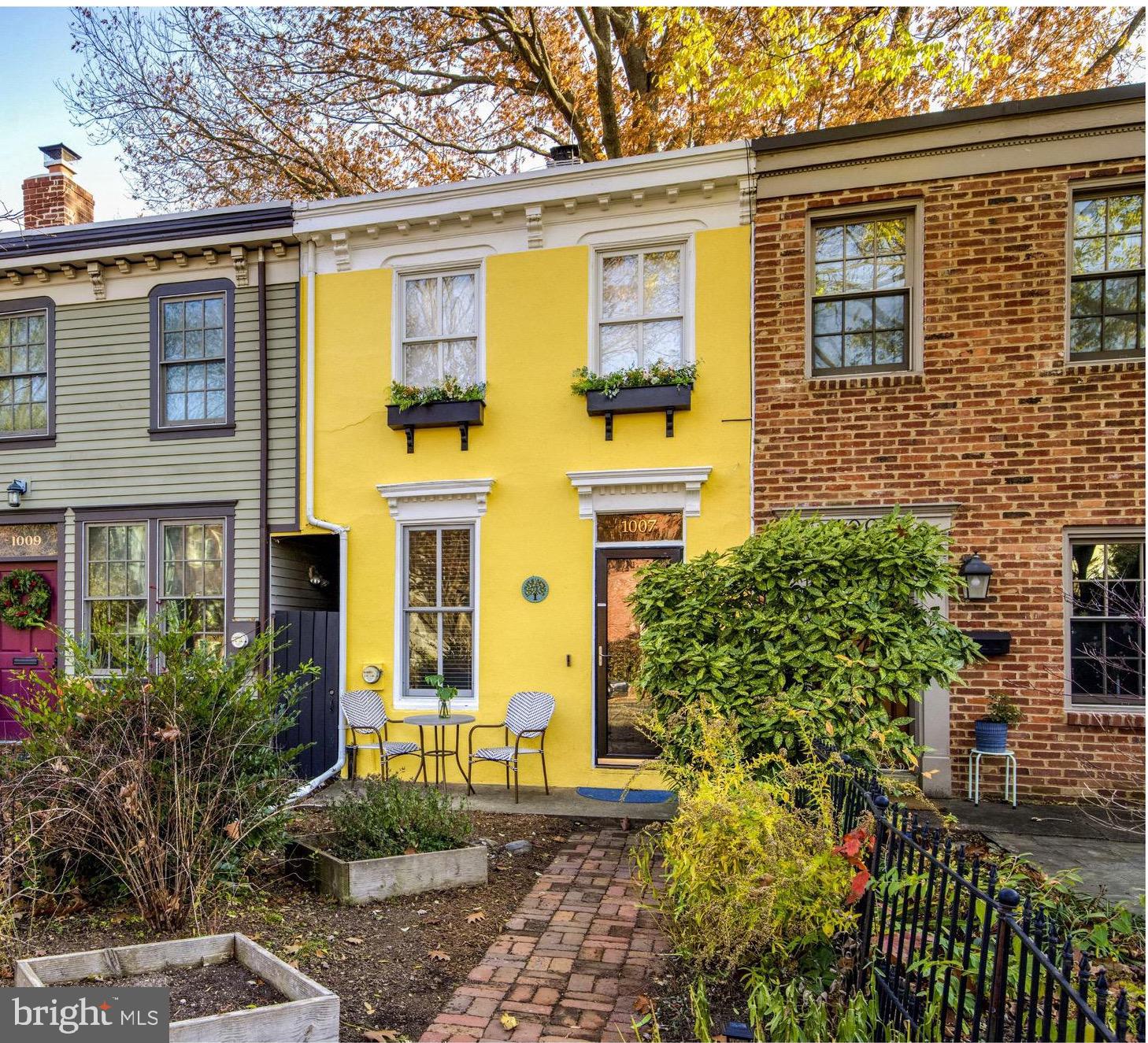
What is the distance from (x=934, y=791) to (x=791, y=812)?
396 centimetres

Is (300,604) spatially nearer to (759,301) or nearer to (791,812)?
(759,301)

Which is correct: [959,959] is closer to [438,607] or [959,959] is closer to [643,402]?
[643,402]

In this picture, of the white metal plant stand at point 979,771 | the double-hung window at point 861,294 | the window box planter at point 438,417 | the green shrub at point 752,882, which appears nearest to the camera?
the green shrub at point 752,882

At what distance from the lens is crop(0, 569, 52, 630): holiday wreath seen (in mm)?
9562

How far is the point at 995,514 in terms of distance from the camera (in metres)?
7.04

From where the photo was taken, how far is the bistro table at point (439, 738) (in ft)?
23.9

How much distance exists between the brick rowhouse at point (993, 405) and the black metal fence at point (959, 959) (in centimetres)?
352

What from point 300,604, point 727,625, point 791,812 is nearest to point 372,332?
point 300,604

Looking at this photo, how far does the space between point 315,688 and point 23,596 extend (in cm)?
451

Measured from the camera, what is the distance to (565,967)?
3.95 m

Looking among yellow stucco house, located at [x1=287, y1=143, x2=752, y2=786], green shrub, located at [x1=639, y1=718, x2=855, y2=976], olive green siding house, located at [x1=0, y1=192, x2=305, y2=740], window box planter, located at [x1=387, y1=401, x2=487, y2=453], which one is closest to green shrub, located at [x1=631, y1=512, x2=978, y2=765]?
green shrub, located at [x1=639, y1=718, x2=855, y2=976]

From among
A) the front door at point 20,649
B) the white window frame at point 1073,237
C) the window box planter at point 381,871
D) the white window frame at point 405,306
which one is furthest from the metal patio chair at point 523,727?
the white window frame at point 1073,237

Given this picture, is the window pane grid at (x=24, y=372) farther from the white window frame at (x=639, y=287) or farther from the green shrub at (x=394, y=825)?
the green shrub at (x=394, y=825)

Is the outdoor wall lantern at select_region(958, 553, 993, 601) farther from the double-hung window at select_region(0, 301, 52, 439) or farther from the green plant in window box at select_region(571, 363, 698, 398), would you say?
the double-hung window at select_region(0, 301, 52, 439)
